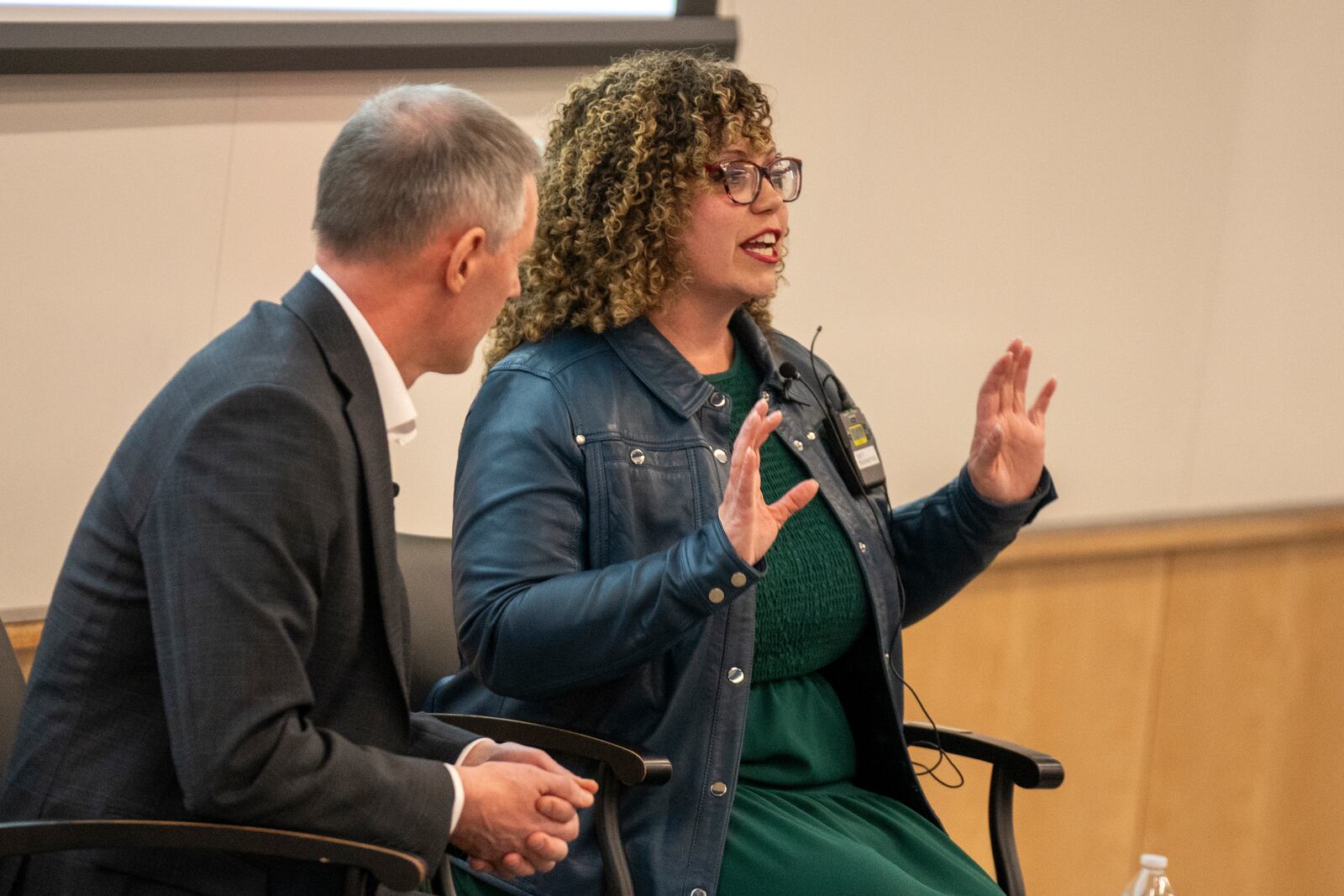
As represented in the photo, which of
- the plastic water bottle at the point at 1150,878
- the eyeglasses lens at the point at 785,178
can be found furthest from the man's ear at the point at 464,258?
the plastic water bottle at the point at 1150,878

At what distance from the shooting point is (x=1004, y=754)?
2215 mm

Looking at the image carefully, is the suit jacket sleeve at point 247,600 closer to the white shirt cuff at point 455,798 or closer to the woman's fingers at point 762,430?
the white shirt cuff at point 455,798

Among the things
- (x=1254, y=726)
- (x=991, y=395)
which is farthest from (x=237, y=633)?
(x=1254, y=726)

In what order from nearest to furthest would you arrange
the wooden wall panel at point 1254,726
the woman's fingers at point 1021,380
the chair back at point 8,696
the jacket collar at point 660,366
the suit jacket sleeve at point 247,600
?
1. the suit jacket sleeve at point 247,600
2. the chair back at point 8,696
3. the jacket collar at point 660,366
4. the woman's fingers at point 1021,380
5. the wooden wall panel at point 1254,726

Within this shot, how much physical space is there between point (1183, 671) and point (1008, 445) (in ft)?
5.95

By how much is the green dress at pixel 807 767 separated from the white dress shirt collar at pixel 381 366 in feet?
2.33

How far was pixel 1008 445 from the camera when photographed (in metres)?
2.31

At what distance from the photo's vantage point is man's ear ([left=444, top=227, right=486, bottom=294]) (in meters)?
1.57

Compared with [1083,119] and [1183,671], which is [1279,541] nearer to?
[1183,671]

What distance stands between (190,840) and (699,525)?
0.89 meters

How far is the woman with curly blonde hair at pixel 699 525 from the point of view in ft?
6.37

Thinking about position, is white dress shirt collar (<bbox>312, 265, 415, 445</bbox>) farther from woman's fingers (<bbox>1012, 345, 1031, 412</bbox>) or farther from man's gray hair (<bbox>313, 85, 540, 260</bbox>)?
woman's fingers (<bbox>1012, 345, 1031, 412</bbox>)

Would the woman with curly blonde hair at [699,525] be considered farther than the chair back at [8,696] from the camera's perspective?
Yes

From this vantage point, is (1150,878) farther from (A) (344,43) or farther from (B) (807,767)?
(A) (344,43)
